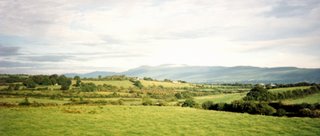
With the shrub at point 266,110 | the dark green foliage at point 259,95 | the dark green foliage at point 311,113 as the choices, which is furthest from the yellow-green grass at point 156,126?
the dark green foliage at point 259,95

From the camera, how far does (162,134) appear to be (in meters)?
39.3

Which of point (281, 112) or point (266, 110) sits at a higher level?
point (266, 110)

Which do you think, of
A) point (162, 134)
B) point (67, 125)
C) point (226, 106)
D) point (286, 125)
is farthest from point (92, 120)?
point (226, 106)

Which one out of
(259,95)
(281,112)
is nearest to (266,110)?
(281,112)

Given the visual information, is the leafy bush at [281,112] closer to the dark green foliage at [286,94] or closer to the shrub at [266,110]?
the shrub at [266,110]

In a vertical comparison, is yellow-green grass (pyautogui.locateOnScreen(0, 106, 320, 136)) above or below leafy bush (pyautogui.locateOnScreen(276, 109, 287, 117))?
above

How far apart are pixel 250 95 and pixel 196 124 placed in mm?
75467

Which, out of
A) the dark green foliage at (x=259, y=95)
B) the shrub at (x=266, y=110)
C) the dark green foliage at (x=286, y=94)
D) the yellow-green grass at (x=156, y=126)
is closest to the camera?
the yellow-green grass at (x=156, y=126)

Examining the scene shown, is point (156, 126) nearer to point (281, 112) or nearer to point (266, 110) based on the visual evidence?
point (266, 110)

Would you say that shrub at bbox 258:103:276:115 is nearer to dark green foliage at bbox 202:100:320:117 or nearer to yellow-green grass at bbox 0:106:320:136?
dark green foliage at bbox 202:100:320:117

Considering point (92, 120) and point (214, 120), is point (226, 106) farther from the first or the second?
point (92, 120)

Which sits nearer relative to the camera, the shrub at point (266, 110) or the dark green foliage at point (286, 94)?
the shrub at point (266, 110)

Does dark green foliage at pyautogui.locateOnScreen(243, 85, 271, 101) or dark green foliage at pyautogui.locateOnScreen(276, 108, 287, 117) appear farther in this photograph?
dark green foliage at pyautogui.locateOnScreen(243, 85, 271, 101)

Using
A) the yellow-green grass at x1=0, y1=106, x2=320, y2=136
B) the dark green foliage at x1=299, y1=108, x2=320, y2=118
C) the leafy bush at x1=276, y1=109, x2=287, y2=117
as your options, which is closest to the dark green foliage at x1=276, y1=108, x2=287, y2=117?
the leafy bush at x1=276, y1=109, x2=287, y2=117
